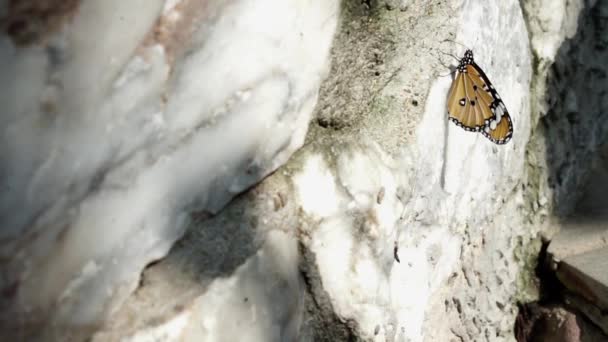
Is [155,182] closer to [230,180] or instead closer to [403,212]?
[230,180]

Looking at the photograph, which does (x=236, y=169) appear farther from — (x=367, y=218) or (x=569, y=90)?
(x=569, y=90)

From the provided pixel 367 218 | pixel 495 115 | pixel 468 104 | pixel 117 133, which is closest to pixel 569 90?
pixel 495 115

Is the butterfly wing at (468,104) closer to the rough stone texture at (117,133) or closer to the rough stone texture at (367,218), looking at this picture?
the rough stone texture at (367,218)

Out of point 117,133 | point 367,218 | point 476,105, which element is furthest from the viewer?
point 476,105

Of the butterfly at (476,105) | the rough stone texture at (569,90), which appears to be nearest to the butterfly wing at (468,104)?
the butterfly at (476,105)

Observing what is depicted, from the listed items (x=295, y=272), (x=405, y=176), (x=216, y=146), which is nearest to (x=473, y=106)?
(x=405, y=176)

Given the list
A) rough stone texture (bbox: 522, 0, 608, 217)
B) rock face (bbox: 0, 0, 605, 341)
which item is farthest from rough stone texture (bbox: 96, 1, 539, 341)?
rough stone texture (bbox: 522, 0, 608, 217)

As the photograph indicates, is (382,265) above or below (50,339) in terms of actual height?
below
